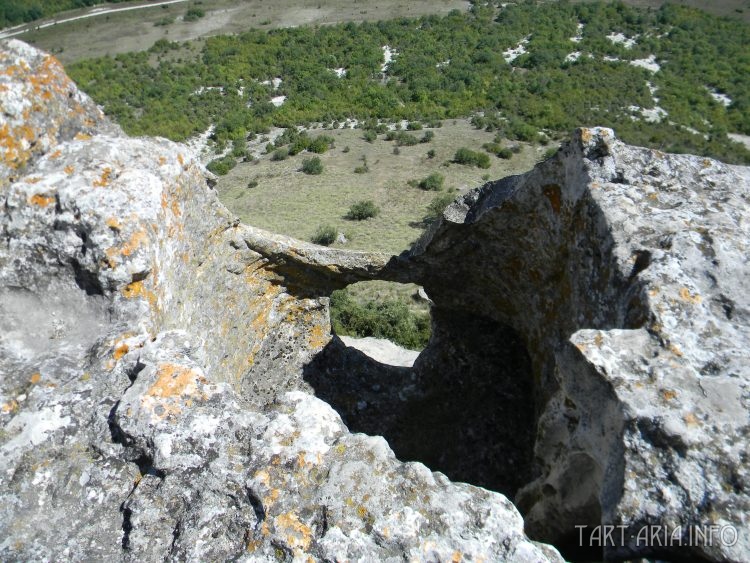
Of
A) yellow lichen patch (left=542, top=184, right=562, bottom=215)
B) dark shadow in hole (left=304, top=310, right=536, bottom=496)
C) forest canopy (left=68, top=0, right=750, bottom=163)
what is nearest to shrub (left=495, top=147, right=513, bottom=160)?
forest canopy (left=68, top=0, right=750, bottom=163)

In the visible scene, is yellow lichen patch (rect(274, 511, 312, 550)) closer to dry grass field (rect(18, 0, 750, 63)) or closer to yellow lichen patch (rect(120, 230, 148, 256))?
yellow lichen patch (rect(120, 230, 148, 256))

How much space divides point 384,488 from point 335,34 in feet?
181

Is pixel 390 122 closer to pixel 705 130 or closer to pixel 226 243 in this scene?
pixel 705 130

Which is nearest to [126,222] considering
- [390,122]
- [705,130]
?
[390,122]

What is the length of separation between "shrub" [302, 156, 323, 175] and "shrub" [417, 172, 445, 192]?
559 centimetres

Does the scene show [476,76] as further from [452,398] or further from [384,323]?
[452,398]

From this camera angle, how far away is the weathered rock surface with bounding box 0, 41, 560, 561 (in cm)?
292

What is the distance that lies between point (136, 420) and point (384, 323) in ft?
36.5

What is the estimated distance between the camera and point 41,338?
12.7 feet

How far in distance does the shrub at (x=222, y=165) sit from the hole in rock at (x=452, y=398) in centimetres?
2568

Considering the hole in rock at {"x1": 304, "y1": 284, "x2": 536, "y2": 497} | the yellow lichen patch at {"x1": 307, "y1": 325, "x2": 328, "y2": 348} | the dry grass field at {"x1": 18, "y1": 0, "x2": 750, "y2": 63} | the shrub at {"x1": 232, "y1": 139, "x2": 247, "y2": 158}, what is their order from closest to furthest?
1. the hole in rock at {"x1": 304, "y1": 284, "x2": 536, "y2": 497}
2. the yellow lichen patch at {"x1": 307, "y1": 325, "x2": 328, "y2": 348}
3. the shrub at {"x1": 232, "y1": 139, "x2": 247, "y2": 158}
4. the dry grass field at {"x1": 18, "y1": 0, "x2": 750, "y2": 63}

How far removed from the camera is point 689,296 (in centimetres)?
347

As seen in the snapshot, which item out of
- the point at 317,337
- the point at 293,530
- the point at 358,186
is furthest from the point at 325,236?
the point at 293,530

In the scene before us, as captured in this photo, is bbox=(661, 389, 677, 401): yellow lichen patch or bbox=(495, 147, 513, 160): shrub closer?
bbox=(661, 389, 677, 401): yellow lichen patch
